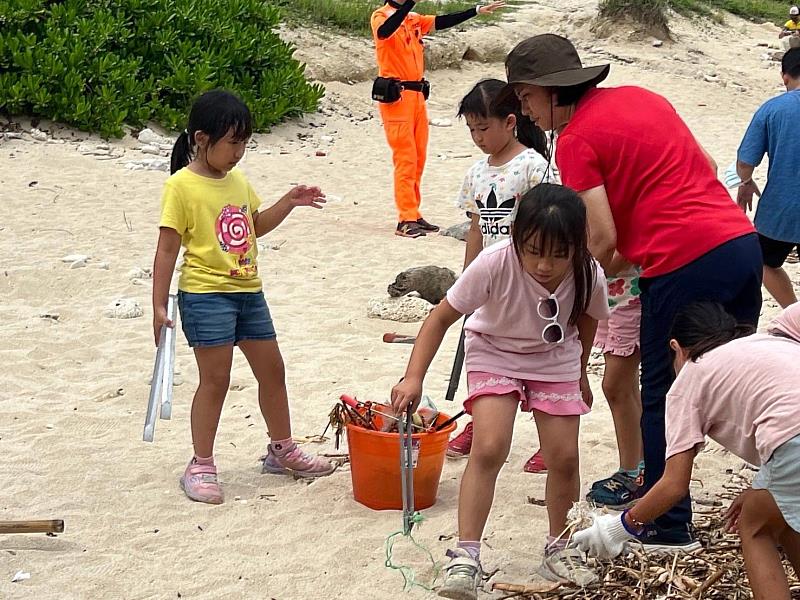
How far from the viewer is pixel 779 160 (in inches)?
227

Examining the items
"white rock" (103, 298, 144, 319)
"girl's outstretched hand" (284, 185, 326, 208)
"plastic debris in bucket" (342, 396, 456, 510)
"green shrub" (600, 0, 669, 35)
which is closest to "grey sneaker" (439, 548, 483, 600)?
"plastic debris in bucket" (342, 396, 456, 510)

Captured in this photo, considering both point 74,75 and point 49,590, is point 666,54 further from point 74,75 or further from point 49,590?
point 49,590

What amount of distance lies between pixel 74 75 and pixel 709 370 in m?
10.3

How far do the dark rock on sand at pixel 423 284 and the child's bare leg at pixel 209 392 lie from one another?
3080 mm

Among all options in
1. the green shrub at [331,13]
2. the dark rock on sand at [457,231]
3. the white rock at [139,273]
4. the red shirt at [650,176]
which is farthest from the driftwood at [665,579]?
the green shrub at [331,13]

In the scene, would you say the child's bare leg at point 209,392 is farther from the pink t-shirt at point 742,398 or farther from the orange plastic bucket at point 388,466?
the pink t-shirt at point 742,398

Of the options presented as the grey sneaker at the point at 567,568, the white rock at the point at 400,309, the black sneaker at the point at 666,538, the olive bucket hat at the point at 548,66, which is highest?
the olive bucket hat at the point at 548,66

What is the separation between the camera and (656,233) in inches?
138

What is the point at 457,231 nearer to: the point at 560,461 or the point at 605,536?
the point at 560,461

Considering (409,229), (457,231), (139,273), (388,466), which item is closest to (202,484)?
(388,466)

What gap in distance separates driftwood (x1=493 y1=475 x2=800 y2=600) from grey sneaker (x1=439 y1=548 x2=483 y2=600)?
120 millimetres

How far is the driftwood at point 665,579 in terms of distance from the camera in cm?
Result: 336

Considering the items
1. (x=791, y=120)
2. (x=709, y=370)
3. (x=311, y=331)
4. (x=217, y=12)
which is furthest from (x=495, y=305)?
(x=217, y=12)

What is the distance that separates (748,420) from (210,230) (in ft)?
7.23
